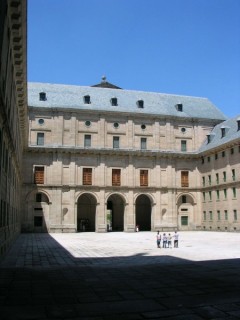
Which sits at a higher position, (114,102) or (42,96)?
(42,96)

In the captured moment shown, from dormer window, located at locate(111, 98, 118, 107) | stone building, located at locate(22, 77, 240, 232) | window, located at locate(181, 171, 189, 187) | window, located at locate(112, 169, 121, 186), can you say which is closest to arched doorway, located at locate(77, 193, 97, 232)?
stone building, located at locate(22, 77, 240, 232)

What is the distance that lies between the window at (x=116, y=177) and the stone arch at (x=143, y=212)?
8696 millimetres

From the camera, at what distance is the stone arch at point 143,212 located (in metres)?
64.6

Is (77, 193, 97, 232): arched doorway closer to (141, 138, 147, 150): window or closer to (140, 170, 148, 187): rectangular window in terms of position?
(140, 170, 148, 187): rectangular window

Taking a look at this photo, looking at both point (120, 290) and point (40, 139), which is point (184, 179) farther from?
point (120, 290)

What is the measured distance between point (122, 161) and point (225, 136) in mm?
15795

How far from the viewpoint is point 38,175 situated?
54625 millimetres

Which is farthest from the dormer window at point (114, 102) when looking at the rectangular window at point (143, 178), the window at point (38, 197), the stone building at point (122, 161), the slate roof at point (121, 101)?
the window at point (38, 197)

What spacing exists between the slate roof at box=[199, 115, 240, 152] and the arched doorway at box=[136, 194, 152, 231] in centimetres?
1324

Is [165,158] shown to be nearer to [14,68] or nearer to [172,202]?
[172,202]

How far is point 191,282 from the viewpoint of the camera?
1355cm

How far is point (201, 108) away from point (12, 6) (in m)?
52.4

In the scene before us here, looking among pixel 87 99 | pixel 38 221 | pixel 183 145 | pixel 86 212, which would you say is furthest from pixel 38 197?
pixel 183 145

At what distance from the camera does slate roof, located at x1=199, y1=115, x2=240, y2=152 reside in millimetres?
53031
